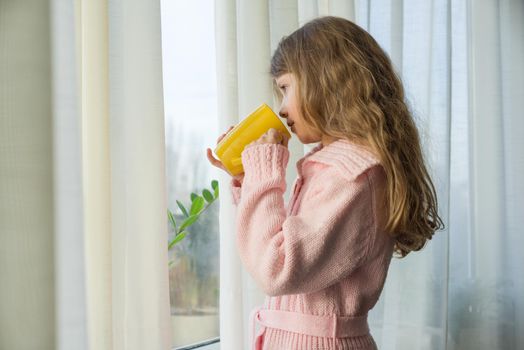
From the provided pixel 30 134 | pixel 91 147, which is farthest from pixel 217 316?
pixel 30 134

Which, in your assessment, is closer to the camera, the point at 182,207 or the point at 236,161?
the point at 236,161

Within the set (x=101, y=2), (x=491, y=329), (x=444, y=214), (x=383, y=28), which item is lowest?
(x=491, y=329)

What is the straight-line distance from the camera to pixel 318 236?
95cm

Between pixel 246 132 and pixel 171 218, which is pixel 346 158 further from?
pixel 171 218

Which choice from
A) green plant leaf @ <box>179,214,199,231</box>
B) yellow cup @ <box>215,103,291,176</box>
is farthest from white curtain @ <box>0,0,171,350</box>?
green plant leaf @ <box>179,214,199,231</box>

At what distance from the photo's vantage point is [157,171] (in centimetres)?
116

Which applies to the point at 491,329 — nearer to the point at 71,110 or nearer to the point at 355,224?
the point at 355,224

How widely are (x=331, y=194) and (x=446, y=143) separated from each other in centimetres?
101

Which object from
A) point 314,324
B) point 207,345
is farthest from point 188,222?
point 314,324

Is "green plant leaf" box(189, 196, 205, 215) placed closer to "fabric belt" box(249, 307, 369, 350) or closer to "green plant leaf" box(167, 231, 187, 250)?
"green plant leaf" box(167, 231, 187, 250)

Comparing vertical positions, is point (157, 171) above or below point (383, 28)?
below

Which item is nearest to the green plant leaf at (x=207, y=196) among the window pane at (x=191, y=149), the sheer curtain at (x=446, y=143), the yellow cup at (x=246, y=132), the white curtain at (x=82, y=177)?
the window pane at (x=191, y=149)

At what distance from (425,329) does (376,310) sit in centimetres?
21

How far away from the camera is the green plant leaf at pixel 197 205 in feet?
4.74
